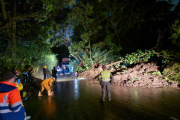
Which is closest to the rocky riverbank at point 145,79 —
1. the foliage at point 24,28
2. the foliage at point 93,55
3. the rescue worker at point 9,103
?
the foliage at point 93,55

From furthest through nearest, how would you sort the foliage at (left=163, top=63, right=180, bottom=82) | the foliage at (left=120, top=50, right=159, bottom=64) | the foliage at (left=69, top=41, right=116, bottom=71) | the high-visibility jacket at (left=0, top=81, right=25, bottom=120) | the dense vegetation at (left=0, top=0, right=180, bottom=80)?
1. the foliage at (left=69, top=41, right=116, bottom=71)
2. the dense vegetation at (left=0, top=0, right=180, bottom=80)
3. the foliage at (left=120, top=50, right=159, bottom=64)
4. the foliage at (left=163, top=63, right=180, bottom=82)
5. the high-visibility jacket at (left=0, top=81, right=25, bottom=120)

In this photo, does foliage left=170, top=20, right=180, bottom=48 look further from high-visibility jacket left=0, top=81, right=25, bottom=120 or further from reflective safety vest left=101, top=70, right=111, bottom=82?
high-visibility jacket left=0, top=81, right=25, bottom=120

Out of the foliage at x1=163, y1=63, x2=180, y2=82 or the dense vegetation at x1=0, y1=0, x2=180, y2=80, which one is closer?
the foliage at x1=163, y1=63, x2=180, y2=82

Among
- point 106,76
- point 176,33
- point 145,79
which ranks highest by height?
point 176,33

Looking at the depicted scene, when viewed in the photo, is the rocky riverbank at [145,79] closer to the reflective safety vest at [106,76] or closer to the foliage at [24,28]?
the reflective safety vest at [106,76]

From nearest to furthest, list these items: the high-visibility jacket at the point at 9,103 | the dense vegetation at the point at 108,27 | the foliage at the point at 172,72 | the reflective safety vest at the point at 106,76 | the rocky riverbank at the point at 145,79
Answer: the high-visibility jacket at the point at 9,103
the reflective safety vest at the point at 106,76
the rocky riverbank at the point at 145,79
the foliage at the point at 172,72
the dense vegetation at the point at 108,27

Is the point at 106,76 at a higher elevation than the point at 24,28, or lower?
lower

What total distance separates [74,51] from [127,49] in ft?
25.2

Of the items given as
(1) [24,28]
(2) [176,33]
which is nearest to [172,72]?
(2) [176,33]

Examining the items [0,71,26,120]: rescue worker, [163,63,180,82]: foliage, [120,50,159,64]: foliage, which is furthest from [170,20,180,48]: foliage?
[0,71,26,120]: rescue worker

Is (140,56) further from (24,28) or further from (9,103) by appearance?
(9,103)

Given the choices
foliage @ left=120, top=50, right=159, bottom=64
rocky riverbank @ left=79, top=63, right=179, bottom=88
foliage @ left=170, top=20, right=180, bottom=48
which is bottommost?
rocky riverbank @ left=79, top=63, right=179, bottom=88

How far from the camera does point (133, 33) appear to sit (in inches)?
832

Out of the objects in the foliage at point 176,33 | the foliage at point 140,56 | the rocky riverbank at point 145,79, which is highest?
the foliage at point 176,33
